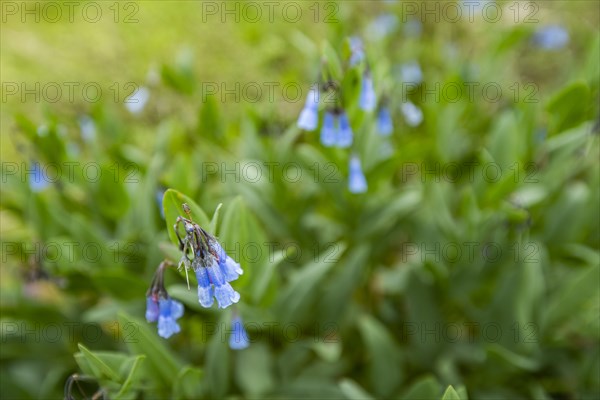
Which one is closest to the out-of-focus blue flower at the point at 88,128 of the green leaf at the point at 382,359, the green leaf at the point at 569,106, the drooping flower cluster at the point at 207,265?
the drooping flower cluster at the point at 207,265

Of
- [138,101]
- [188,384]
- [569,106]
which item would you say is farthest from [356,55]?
[188,384]

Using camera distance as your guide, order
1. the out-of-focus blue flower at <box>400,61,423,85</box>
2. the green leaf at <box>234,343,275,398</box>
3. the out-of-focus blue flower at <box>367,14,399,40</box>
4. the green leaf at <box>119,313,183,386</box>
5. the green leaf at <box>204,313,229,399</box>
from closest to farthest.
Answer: the green leaf at <box>119,313,183,386</box>
the green leaf at <box>204,313,229,399</box>
the green leaf at <box>234,343,275,398</box>
the out-of-focus blue flower at <box>400,61,423,85</box>
the out-of-focus blue flower at <box>367,14,399,40</box>

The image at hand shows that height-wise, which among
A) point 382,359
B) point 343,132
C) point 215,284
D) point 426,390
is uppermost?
point 343,132

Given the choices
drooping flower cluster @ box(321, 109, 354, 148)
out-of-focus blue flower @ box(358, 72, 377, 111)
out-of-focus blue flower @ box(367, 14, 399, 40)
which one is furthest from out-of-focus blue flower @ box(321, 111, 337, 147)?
out-of-focus blue flower @ box(367, 14, 399, 40)

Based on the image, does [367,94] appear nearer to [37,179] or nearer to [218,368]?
[218,368]

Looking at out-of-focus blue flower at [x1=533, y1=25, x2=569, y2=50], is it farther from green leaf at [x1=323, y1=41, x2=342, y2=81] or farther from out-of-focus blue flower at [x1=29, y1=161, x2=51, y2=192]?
out-of-focus blue flower at [x1=29, y1=161, x2=51, y2=192]

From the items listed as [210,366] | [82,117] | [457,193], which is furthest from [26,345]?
[457,193]
